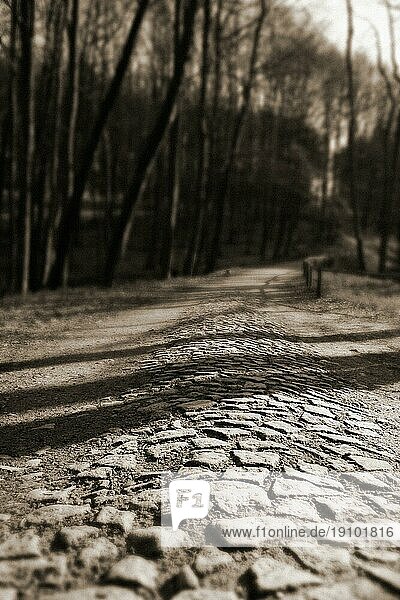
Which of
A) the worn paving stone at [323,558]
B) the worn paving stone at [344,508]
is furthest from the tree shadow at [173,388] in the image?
the worn paving stone at [323,558]

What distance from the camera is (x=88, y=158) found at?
44.1ft

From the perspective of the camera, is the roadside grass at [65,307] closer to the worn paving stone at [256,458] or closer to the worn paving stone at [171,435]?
the worn paving stone at [171,435]

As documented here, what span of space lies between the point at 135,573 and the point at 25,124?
1210 cm

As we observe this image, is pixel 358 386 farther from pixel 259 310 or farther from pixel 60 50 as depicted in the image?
pixel 60 50

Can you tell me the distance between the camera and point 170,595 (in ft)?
7.55

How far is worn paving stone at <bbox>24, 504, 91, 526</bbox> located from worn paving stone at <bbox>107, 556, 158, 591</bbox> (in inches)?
21.1

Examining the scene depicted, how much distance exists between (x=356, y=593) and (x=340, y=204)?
134ft

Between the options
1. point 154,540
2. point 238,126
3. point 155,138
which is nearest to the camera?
Result: point 154,540

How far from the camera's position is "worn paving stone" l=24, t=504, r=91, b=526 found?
2.88m

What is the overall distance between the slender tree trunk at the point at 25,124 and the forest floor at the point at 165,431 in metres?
4.45

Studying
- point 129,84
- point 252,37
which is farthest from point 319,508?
point 129,84

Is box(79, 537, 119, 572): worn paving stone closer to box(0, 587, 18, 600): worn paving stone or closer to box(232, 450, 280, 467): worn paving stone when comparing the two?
box(0, 587, 18, 600): worn paving stone

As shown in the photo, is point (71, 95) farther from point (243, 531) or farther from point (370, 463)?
point (243, 531)

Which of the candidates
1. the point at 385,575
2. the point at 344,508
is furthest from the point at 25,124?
the point at 385,575
